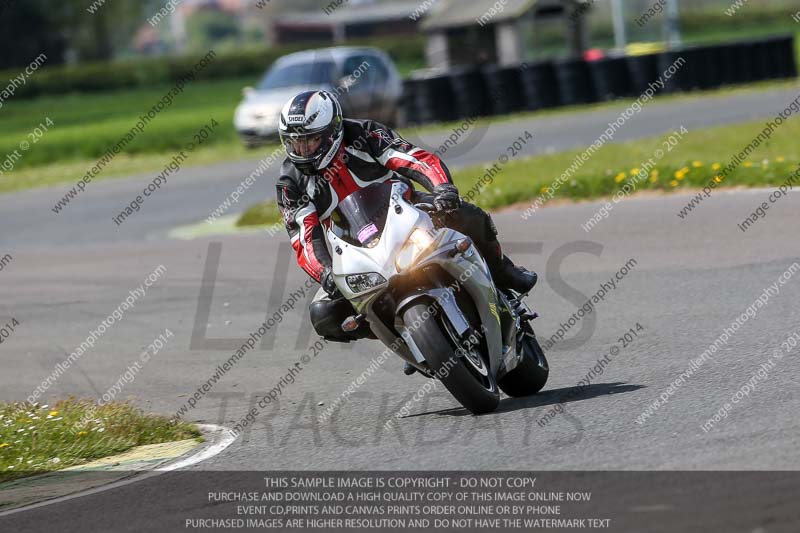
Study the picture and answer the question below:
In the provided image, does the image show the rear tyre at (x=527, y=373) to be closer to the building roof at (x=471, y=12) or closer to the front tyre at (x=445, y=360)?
the front tyre at (x=445, y=360)

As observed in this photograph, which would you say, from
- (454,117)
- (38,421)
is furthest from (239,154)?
(38,421)

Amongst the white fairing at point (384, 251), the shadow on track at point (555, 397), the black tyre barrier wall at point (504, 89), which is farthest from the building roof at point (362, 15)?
the white fairing at point (384, 251)

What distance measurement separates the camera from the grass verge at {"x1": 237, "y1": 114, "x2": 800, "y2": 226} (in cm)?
1529

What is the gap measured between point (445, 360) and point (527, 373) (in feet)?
3.40

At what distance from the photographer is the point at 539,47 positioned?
37.3 m

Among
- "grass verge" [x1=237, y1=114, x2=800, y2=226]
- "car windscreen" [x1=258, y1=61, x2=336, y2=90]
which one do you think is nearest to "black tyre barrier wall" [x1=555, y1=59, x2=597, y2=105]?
"car windscreen" [x1=258, y1=61, x2=336, y2=90]

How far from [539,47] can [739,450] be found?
3267 centimetres

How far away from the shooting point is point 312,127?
23.5 ft

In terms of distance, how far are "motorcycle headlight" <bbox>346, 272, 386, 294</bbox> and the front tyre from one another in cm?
24

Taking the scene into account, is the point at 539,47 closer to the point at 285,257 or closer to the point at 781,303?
the point at 285,257

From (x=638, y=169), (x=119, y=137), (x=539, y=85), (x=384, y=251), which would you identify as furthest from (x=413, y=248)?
(x=119, y=137)

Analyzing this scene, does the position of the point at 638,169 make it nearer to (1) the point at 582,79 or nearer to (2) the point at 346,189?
(2) the point at 346,189

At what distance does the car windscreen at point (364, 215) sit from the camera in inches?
275

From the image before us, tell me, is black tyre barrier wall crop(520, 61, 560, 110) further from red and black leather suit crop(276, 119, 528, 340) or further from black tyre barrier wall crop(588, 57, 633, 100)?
red and black leather suit crop(276, 119, 528, 340)
